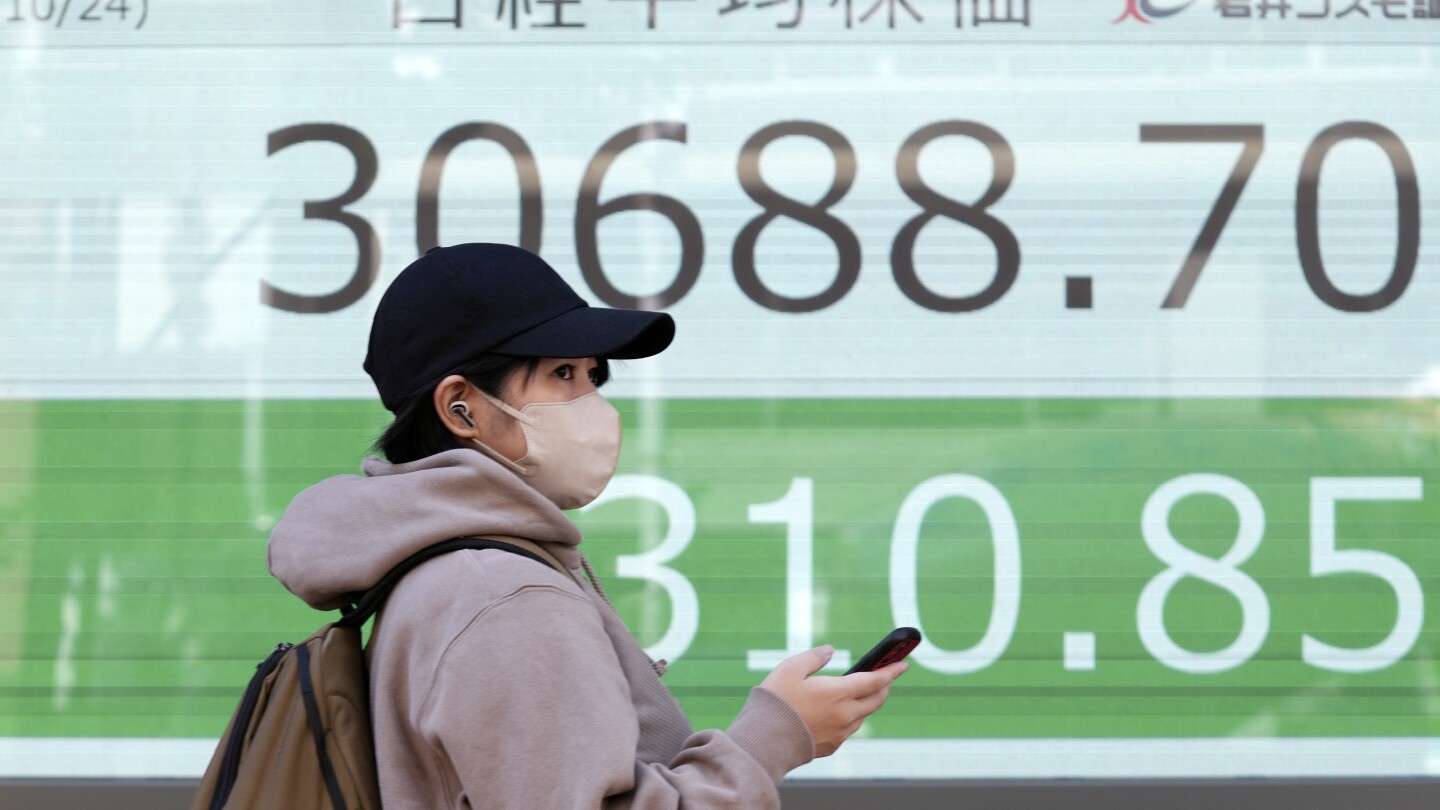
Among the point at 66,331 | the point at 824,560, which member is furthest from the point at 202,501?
the point at 824,560

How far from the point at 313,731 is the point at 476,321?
449 mm

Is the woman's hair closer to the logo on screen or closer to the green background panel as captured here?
the green background panel

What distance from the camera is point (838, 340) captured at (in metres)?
2.80

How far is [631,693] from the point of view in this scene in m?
1.43

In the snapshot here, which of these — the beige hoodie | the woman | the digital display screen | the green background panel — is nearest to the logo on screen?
the digital display screen

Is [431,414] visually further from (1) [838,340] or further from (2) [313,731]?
(1) [838,340]

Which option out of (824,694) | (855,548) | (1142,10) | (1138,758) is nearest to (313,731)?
(824,694)

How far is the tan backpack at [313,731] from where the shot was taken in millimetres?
1368

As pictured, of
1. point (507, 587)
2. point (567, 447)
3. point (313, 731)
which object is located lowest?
point (313, 731)

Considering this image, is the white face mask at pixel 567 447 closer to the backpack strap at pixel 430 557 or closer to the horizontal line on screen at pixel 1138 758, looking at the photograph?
the backpack strap at pixel 430 557

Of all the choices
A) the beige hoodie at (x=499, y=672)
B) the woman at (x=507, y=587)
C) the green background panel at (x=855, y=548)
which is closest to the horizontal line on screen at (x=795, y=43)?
the green background panel at (x=855, y=548)

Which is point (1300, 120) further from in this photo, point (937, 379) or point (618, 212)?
point (618, 212)

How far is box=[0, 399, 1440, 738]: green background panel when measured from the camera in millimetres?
2748

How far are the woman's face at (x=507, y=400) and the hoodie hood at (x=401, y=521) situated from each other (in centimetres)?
6
